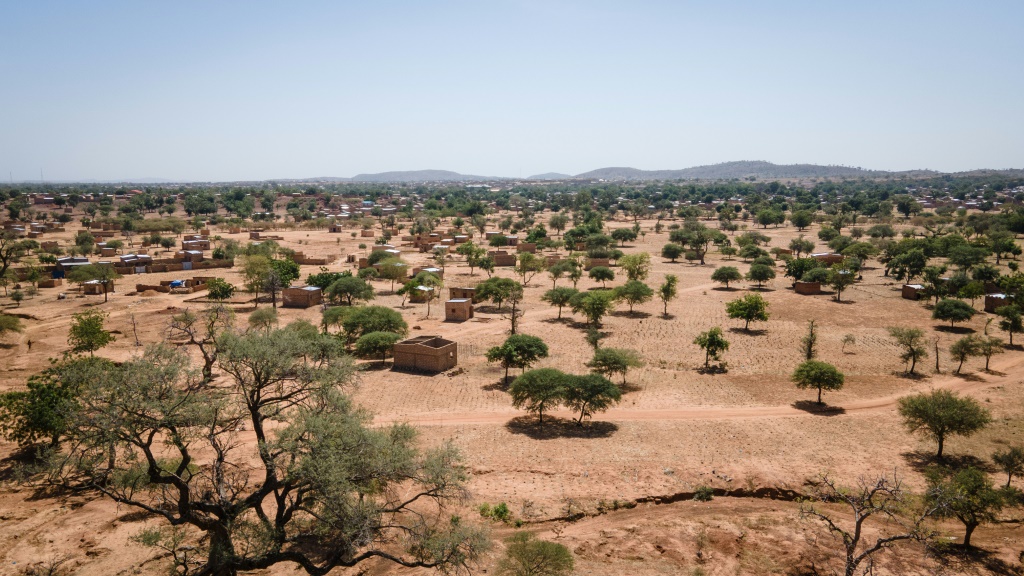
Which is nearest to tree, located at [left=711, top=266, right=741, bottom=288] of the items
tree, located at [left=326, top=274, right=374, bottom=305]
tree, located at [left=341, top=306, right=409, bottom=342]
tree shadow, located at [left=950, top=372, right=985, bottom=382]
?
tree shadow, located at [left=950, top=372, right=985, bottom=382]

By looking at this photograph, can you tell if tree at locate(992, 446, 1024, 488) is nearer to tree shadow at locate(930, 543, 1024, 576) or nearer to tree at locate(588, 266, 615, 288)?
tree shadow at locate(930, 543, 1024, 576)

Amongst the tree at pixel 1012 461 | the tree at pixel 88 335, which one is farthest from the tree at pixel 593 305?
the tree at pixel 88 335

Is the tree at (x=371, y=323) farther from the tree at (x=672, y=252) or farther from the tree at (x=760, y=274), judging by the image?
the tree at (x=672, y=252)

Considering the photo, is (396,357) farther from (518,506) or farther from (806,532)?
(806,532)

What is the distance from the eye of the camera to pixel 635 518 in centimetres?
1681

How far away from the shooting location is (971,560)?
1528 cm

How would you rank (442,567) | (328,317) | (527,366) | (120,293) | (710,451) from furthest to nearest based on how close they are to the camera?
1. (120,293)
2. (328,317)
3. (527,366)
4. (710,451)
5. (442,567)

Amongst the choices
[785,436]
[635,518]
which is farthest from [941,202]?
[635,518]

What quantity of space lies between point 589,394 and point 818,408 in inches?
419

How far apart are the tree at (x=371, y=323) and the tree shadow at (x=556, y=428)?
12192 mm

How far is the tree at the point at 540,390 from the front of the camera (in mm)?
23172

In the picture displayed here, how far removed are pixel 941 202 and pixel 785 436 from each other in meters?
157

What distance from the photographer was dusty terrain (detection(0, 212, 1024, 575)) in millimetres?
15297

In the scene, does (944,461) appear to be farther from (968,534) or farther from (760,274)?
(760,274)
